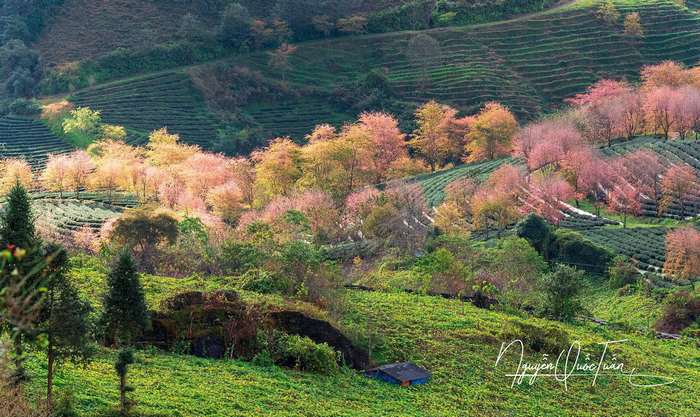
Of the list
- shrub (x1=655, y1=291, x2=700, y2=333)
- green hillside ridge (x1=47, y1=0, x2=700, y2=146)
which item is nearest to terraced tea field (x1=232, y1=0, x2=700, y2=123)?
green hillside ridge (x1=47, y1=0, x2=700, y2=146)

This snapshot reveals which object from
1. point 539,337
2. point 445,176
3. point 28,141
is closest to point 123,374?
point 539,337

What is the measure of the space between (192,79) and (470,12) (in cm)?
3448

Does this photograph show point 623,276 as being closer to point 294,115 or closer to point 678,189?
point 678,189

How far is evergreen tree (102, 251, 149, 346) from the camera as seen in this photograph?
2192cm

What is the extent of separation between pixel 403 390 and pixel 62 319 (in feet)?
32.1

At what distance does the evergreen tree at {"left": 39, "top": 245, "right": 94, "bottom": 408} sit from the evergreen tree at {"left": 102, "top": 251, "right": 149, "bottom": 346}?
102 inches

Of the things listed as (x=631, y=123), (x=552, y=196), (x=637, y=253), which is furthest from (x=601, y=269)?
(x=631, y=123)

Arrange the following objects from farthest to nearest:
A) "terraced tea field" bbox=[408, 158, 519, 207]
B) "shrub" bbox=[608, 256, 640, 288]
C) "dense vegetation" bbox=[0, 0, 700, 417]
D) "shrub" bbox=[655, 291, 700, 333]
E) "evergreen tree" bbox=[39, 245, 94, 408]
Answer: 1. "terraced tea field" bbox=[408, 158, 519, 207]
2. "shrub" bbox=[608, 256, 640, 288]
3. "shrub" bbox=[655, 291, 700, 333]
4. "dense vegetation" bbox=[0, 0, 700, 417]
5. "evergreen tree" bbox=[39, 245, 94, 408]

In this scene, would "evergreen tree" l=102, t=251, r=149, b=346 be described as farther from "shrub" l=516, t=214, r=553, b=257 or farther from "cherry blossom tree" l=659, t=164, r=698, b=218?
"cherry blossom tree" l=659, t=164, r=698, b=218

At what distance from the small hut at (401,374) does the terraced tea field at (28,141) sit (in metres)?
60.2

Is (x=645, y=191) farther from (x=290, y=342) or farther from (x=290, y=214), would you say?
(x=290, y=342)

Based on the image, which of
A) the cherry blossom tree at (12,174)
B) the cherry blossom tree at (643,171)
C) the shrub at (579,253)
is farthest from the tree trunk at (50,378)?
the cherry blossom tree at (12,174)

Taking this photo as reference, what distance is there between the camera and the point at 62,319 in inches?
739

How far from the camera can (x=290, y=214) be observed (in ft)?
162
